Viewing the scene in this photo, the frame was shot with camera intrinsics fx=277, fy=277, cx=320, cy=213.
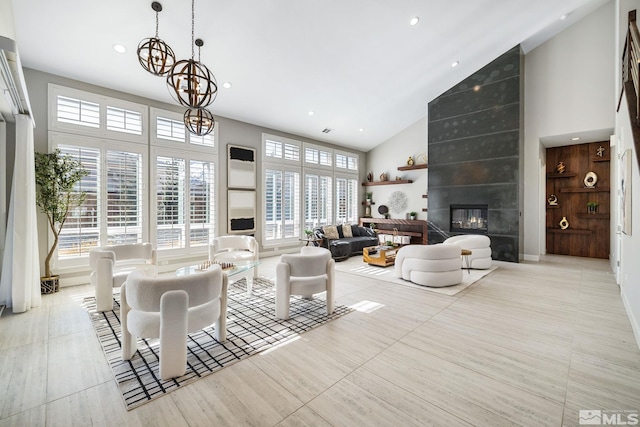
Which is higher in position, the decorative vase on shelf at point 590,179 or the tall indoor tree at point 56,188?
the decorative vase on shelf at point 590,179

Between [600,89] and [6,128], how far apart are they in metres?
11.4

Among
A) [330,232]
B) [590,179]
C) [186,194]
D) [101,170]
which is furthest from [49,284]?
[590,179]

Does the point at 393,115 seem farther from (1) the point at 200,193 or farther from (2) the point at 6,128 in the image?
(2) the point at 6,128

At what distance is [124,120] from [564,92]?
9.87 m

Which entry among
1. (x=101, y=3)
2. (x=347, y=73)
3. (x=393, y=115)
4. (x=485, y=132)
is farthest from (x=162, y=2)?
(x=485, y=132)

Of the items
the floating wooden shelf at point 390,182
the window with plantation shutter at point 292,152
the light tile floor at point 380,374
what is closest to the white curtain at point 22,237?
the light tile floor at point 380,374

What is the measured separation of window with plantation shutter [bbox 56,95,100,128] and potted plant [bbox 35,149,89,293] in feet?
2.12

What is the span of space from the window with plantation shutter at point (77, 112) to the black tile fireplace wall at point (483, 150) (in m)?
8.14

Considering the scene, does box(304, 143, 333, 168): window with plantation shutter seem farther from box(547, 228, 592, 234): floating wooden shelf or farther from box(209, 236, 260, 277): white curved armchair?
box(547, 228, 592, 234): floating wooden shelf

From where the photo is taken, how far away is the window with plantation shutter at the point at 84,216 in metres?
4.75

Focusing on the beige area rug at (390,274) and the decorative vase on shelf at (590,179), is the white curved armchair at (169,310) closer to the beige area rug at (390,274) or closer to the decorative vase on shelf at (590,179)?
the beige area rug at (390,274)

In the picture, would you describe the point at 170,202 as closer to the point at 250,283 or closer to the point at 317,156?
the point at 250,283

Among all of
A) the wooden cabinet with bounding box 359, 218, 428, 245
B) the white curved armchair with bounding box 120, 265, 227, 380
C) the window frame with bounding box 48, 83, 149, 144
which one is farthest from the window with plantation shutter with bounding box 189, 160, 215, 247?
the wooden cabinet with bounding box 359, 218, 428, 245

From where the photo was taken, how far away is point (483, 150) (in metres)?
7.34
